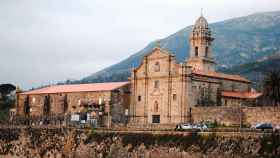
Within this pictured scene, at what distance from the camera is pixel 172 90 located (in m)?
86.4

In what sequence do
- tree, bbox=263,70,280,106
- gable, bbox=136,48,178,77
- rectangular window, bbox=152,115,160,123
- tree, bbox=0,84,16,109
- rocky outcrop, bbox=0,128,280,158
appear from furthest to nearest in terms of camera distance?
tree, bbox=0,84,16,109 < rectangular window, bbox=152,115,160,123 < gable, bbox=136,48,178,77 < tree, bbox=263,70,280,106 < rocky outcrop, bbox=0,128,280,158

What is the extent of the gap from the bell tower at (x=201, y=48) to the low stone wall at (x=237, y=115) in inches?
923

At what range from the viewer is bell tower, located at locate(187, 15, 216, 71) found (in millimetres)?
104750

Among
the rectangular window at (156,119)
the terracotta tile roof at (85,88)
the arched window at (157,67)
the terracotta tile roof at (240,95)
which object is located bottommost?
the rectangular window at (156,119)

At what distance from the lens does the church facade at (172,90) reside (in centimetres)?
8406

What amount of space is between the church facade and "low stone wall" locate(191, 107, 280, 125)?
2.87m

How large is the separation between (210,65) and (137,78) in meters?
19.9

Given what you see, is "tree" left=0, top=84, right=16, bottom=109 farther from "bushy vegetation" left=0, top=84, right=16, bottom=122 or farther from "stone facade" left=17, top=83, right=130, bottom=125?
"stone facade" left=17, top=83, right=130, bottom=125

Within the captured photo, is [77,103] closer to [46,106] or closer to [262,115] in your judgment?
[46,106]

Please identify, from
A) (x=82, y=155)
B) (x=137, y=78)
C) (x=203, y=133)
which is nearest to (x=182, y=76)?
(x=137, y=78)

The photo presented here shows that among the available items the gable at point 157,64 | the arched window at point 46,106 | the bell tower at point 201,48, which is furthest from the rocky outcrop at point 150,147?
the bell tower at point 201,48

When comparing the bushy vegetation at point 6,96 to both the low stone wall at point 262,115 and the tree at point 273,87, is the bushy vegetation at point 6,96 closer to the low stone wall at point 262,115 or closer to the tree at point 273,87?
the tree at point 273,87

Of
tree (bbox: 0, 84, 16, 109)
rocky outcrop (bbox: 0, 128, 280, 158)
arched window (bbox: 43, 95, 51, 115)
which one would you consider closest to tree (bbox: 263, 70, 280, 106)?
rocky outcrop (bbox: 0, 128, 280, 158)

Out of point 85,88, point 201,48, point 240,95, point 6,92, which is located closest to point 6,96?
point 6,92
